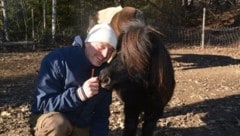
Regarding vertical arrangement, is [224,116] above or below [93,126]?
below

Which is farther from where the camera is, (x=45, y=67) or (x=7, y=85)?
(x=7, y=85)

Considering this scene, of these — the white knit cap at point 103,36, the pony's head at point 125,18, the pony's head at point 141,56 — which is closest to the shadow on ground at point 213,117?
the pony's head at point 125,18

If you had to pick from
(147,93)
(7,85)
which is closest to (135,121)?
(147,93)

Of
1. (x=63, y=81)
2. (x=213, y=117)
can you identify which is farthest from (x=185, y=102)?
(x=63, y=81)

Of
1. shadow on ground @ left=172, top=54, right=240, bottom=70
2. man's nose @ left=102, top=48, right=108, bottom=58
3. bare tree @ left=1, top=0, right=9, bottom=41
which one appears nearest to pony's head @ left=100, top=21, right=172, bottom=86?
man's nose @ left=102, top=48, right=108, bottom=58

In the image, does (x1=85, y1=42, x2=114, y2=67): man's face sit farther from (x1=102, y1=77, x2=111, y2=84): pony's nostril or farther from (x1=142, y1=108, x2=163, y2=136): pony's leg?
(x1=142, y1=108, x2=163, y2=136): pony's leg

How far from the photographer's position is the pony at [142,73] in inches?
121

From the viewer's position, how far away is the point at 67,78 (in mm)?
2971

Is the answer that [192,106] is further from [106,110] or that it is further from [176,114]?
[106,110]

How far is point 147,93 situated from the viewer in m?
3.55

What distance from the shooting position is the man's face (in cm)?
281

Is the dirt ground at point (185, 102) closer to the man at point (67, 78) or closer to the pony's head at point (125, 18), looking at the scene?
the pony's head at point (125, 18)

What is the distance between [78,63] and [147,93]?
81 cm

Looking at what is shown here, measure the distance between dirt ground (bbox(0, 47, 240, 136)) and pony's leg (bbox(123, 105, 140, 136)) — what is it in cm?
58
